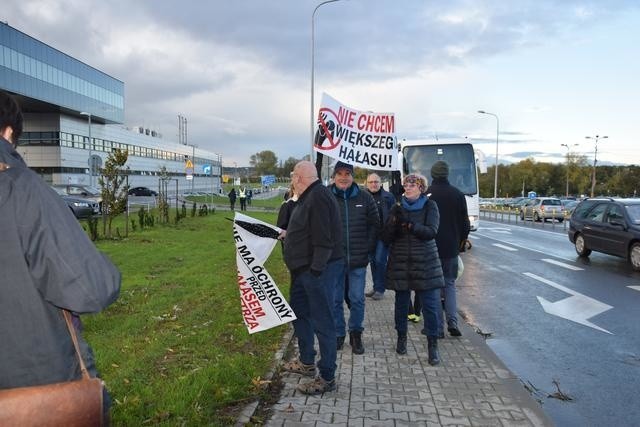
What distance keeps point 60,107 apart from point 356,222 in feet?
219

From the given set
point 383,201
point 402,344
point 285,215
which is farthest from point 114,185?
point 402,344

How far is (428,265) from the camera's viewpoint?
17.7 ft

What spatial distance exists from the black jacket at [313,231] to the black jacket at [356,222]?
1193 mm

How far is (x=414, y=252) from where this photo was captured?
5406 millimetres

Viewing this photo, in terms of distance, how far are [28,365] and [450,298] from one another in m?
5.45

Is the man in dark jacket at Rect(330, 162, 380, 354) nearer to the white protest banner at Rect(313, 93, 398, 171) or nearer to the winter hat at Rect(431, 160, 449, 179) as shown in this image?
the white protest banner at Rect(313, 93, 398, 171)

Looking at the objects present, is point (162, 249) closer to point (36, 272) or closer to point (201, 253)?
point (201, 253)

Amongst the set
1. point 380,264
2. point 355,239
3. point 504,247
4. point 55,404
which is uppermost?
point 355,239

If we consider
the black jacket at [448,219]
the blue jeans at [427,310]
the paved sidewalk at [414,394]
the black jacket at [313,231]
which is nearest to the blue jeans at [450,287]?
the black jacket at [448,219]

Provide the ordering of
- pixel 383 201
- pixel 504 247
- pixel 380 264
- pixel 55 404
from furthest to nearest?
pixel 504 247, pixel 380 264, pixel 383 201, pixel 55 404

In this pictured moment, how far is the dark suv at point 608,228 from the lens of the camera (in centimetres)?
1231

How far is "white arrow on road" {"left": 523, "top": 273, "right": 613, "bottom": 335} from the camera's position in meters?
7.74

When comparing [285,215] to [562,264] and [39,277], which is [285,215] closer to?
[39,277]

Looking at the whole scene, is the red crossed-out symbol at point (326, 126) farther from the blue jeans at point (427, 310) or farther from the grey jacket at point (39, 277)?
the grey jacket at point (39, 277)
